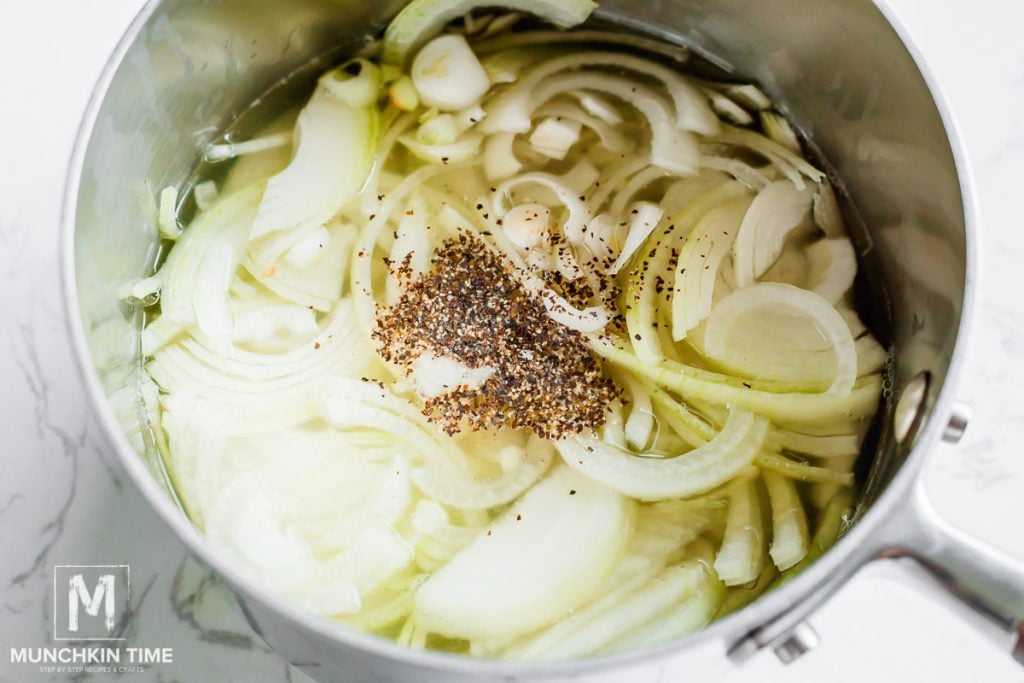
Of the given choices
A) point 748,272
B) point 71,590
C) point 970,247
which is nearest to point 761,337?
point 748,272

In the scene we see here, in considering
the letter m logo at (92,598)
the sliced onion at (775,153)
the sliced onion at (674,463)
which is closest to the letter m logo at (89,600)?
the letter m logo at (92,598)

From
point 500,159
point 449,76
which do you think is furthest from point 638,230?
point 449,76

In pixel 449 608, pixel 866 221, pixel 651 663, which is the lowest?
pixel 449 608

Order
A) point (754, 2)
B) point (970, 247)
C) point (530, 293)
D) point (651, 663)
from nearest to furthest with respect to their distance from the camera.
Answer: point (651, 663) < point (970, 247) < point (530, 293) < point (754, 2)

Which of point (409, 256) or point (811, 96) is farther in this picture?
point (811, 96)

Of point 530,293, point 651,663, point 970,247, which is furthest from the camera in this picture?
point 530,293

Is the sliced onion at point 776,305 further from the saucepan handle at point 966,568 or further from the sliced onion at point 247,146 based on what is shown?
the sliced onion at point 247,146

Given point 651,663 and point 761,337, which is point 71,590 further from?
point 761,337

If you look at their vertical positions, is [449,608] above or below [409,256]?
below
